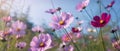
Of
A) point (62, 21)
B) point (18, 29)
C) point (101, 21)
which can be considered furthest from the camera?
point (18, 29)

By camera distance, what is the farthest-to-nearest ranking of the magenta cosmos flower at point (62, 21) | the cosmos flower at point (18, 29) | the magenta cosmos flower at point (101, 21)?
the cosmos flower at point (18, 29), the magenta cosmos flower at point (62, 21), the magenta cosmos flower at point (101, 21)

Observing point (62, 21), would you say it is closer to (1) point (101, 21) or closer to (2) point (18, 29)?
(1) point (101, 21)

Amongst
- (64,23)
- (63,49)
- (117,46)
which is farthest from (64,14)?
(117,46)

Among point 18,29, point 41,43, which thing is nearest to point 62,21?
point 41,43

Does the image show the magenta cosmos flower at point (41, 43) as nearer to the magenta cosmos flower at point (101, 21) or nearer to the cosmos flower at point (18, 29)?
the magenta cosmos flower at point (101, 21)

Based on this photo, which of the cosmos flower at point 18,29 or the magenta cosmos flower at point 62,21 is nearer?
the magenta cosmos flower at point 62,21

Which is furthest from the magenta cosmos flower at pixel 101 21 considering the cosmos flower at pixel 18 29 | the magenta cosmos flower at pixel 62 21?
the cosmos flower at pixel 18 29

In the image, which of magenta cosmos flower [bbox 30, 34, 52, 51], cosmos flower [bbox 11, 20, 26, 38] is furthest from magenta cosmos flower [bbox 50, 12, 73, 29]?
cosmos flower [bbox 11, 20, 26, 38]

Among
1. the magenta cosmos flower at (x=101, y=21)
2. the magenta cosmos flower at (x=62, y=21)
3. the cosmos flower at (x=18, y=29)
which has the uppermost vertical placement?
the magenta cosmos flower at (x=101, y=21)
